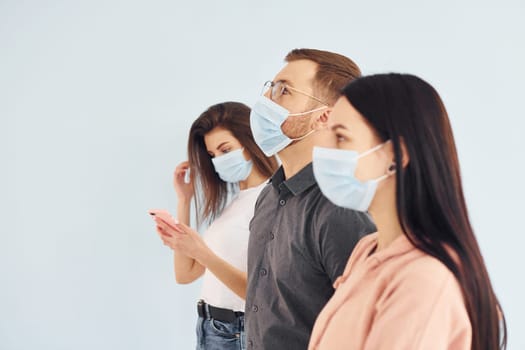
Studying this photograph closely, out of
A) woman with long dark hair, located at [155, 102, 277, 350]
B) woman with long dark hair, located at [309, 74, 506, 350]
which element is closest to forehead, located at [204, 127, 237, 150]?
woman with long dark hair, located at [155, 102, 277, 350]

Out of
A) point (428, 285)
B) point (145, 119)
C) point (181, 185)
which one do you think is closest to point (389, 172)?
point (428, 285)

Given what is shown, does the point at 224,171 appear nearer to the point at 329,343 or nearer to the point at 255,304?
the point at 255,304

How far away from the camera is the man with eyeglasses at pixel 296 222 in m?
1.19

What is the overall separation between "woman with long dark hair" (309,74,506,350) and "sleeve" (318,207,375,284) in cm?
15

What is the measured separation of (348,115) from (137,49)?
5.36 feet

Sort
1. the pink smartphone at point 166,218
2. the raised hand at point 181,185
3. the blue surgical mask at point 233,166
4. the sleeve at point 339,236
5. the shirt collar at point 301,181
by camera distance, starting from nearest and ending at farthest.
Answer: the sleeve at point 339,236 → the shirt collar at point 301,181 → the pink smartphone at point 166,218 → the blue surgical mask at point 233,166 → the raised hand at point 181,185

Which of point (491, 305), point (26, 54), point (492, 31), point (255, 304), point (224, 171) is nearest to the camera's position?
point (491, 305)

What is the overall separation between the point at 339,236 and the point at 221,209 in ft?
3.39

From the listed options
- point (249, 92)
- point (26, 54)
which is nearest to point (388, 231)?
point (249, 92)

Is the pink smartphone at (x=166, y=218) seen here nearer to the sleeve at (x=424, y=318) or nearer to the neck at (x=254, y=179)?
the neck at (x=254, y=179)

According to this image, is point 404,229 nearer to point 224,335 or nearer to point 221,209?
point 224,335

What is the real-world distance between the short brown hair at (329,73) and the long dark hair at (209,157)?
0.63 meters

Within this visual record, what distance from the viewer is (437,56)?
2.33 meters

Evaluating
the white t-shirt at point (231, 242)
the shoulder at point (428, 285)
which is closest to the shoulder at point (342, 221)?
the shoulder at point (428, 285)
